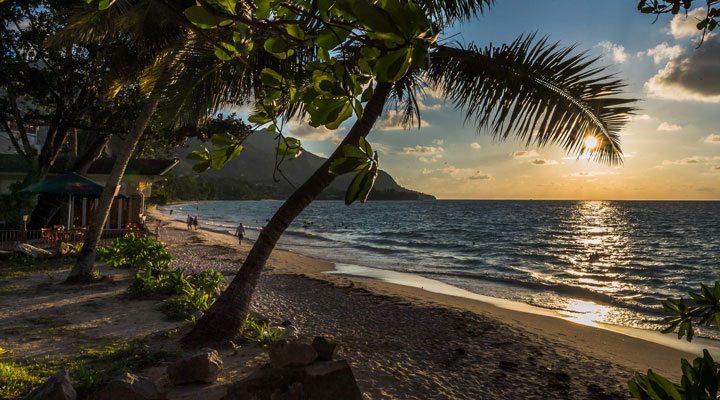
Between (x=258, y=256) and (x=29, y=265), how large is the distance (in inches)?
399

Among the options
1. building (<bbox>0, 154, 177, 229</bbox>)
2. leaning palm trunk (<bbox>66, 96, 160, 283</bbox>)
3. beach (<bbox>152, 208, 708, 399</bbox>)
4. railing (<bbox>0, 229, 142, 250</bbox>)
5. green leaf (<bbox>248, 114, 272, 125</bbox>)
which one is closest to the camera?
green leaf (<bbox>248, 114, 272, 125</bbox>)

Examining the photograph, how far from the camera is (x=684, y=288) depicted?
18656 millimetres

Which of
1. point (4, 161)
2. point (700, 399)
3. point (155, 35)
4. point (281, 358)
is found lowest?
point (281, 358)

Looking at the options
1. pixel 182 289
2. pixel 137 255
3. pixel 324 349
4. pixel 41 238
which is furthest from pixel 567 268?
pixel 41 238

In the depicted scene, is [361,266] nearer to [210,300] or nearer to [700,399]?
[210,300]

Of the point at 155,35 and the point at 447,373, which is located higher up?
the point at 155,35

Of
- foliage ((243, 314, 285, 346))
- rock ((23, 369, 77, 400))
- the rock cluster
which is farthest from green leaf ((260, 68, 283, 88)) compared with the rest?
foliage ((243, 314, 285, 346))

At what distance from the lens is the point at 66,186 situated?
13352 mm

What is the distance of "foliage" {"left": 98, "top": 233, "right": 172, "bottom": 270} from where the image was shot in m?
11.4

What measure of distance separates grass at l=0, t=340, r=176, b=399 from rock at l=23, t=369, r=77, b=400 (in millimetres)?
500

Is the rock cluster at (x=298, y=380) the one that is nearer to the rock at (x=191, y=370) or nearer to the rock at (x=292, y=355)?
the rock at (x=292, y=355)

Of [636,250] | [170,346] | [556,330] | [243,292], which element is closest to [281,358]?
[243,292]

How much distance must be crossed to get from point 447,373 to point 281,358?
10.8ft

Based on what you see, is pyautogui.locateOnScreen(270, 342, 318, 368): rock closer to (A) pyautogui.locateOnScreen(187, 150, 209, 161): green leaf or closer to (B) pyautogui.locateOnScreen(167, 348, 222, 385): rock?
(B) pyautogui.locateOnScreen(167, 348, 222, 385): rock
